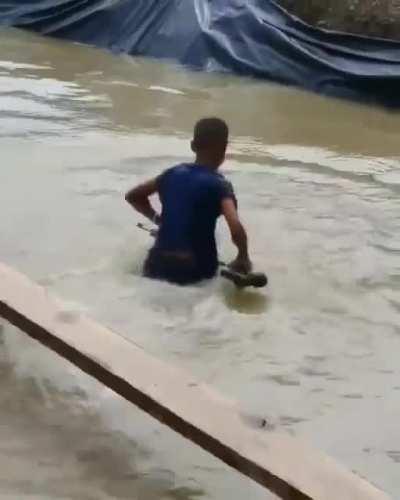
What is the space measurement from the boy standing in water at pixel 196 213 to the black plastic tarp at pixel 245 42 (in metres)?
5.28

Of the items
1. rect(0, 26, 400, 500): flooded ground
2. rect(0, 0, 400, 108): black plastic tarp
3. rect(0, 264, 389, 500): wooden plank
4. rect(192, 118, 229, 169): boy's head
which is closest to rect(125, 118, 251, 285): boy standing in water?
rect(192, 118, 229, 169): boy's head

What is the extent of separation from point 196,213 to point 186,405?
175 centimetres

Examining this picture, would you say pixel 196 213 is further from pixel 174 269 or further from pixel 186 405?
pixel 186 405

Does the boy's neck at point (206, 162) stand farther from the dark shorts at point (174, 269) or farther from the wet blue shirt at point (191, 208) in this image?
the dark shorts at point (174, 269)

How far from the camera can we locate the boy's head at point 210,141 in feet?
15.4

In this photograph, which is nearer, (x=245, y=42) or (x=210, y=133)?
(x=210, y=133)

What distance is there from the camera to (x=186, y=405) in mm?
3172

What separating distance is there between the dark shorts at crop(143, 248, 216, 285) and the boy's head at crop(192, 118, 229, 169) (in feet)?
1.51

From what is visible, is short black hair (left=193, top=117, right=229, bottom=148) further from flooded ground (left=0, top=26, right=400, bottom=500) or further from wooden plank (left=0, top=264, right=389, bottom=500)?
wooden plank (left=0, top=264, right=389, bottom=500)

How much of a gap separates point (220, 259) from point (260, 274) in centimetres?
60

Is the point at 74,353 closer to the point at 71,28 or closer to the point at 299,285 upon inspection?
the point at 299,285

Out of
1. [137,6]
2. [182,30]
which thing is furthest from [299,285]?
[137,6]

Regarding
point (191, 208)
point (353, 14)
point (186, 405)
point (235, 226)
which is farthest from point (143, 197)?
point (353, 14)

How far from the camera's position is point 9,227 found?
5.71m
